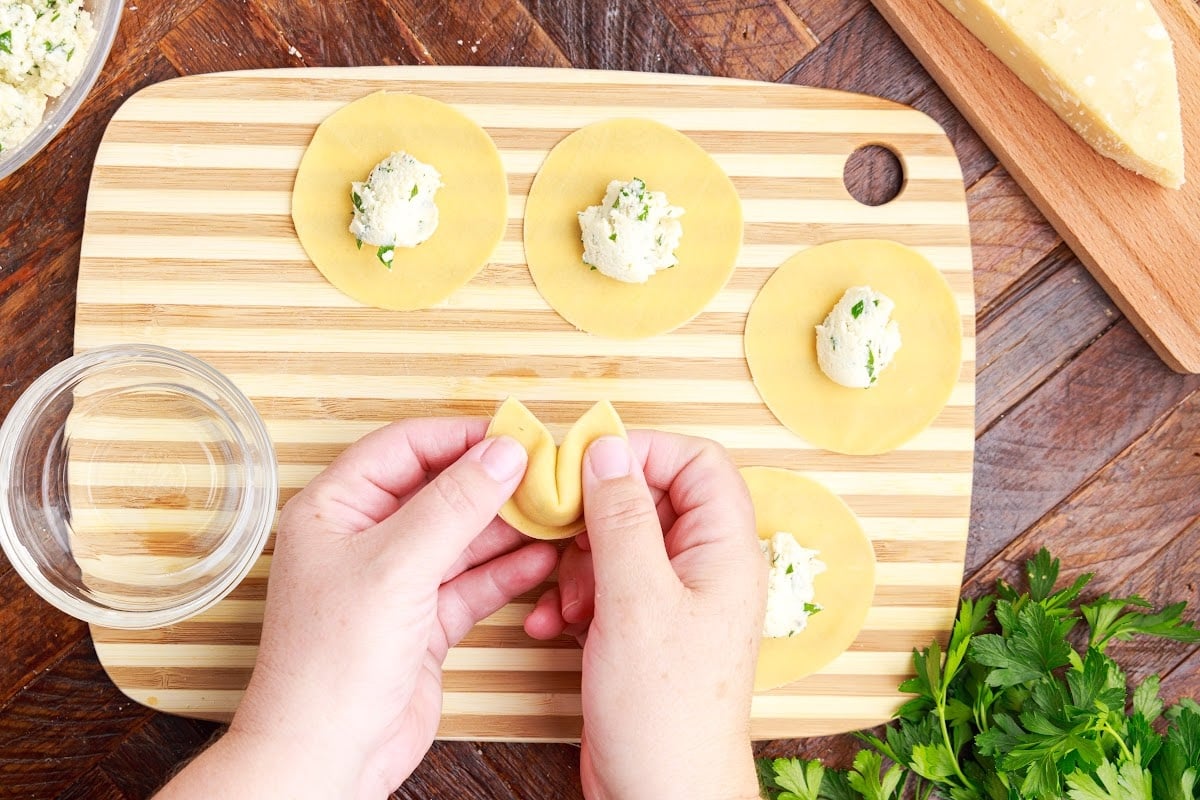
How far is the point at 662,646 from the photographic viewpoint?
1.28 meters

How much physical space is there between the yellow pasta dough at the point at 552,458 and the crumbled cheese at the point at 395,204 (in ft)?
1.26

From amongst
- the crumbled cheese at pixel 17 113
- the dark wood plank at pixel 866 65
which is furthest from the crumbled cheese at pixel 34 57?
the dark wood plank at pixel 866 65

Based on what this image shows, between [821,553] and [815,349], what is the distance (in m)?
Answer: 0.36

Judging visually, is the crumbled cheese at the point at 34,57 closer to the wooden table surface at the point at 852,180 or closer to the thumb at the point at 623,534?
the wooden table surface at the point at 852,180

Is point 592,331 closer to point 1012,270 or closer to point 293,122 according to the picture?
point 293,122

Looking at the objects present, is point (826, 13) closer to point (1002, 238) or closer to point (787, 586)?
point (1002, 238)

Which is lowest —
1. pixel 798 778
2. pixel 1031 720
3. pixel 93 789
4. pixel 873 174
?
pixel 93 789

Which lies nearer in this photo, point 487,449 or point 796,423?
point 487,449

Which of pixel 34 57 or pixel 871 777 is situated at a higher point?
pixel 34 57

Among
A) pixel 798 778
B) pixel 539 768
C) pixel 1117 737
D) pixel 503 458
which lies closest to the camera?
pixel 503 458

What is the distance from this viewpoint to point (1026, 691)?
159 cm

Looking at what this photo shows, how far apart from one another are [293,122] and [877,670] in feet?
Answer: 4.70

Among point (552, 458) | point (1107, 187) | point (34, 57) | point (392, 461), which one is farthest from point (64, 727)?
point (1107, 187)

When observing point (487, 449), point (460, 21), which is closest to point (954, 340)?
point (487, 449)
